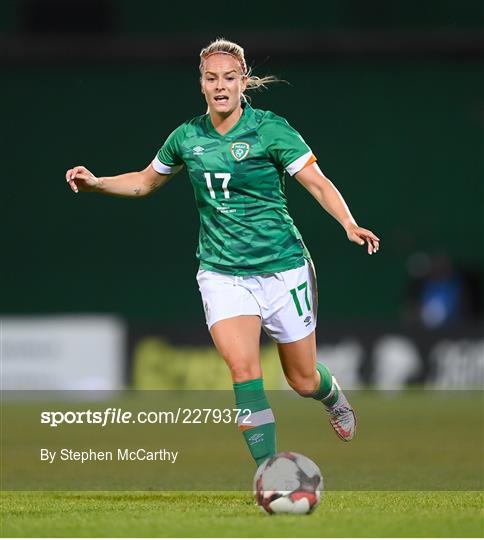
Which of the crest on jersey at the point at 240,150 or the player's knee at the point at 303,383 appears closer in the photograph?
the crest on jersey at the point at 240,150

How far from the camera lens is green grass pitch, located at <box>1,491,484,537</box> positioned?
6391mm

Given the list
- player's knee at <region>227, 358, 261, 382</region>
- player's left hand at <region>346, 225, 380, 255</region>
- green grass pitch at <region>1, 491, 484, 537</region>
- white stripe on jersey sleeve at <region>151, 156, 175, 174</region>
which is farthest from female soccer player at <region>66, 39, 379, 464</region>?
green grass pitch at <region>1, 491, 484, 537</region>

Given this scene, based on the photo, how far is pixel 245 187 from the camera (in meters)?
7.74

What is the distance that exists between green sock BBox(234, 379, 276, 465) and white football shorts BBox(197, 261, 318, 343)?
46 centimetres

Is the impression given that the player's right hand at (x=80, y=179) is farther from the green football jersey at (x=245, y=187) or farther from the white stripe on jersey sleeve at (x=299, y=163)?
the white stripe on jersey sleeve at (x=299, y=163)

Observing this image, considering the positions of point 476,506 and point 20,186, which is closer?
point 476,506

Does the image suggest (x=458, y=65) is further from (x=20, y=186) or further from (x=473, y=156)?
(x=20, y=186)

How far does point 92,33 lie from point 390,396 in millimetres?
9608

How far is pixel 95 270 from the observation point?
24.4m

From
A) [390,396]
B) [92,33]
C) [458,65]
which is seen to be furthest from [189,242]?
[390,396]

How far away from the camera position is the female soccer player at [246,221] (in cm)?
758

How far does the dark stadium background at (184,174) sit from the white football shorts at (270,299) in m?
15.8

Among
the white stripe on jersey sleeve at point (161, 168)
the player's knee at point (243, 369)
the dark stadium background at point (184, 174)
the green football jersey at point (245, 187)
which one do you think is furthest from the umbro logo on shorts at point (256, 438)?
the dark stadium background at point (184, 174)

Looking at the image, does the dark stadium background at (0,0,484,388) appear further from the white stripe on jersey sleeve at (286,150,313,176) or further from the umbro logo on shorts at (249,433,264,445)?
the umbro logo on shorts at (249,433,264,445)
